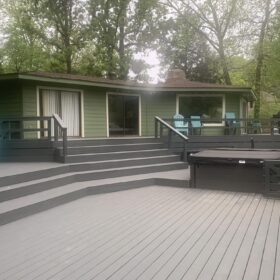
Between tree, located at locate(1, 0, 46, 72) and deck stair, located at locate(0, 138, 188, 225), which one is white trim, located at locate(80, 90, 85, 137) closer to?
deck stair, located at locate(0, 138, 188, 225)

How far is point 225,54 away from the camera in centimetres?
2167

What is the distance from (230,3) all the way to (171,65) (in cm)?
657

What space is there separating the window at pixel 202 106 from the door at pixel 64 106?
13.5 feet

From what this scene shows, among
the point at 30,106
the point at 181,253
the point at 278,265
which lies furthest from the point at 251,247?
the point at 30,106

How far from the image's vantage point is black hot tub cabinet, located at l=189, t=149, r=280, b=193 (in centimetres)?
652

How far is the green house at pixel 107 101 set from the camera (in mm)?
9836

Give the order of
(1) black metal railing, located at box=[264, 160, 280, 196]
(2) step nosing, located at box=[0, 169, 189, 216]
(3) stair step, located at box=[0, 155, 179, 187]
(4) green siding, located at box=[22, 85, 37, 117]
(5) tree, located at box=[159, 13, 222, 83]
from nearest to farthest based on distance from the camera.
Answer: (2) step nosing, located at box=[0, 169, 189, 216] < (3) stair step, located at box=[0, 155, 179, 187] < (1) black metal railing, located at box=[264, 160, 280, 196] < (4) green siding, located at box=[22, 85, 37, 117] < (5) tree, located at box=[159, 13, 222, 83]

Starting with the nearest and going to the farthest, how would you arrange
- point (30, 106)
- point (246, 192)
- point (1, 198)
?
point (1, 198)
point (246, 192)
point (30, 106)

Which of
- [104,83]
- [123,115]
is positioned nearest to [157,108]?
[123,115]

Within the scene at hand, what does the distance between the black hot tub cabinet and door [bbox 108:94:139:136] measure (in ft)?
18.6

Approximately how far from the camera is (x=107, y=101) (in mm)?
11875

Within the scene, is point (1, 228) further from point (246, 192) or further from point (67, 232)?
point (246, 192)

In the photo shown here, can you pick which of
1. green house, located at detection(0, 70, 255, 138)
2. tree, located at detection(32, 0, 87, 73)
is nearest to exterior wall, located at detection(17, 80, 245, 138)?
green house, located at detection(0, 70, 255, 138)

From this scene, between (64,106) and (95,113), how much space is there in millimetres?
1185
